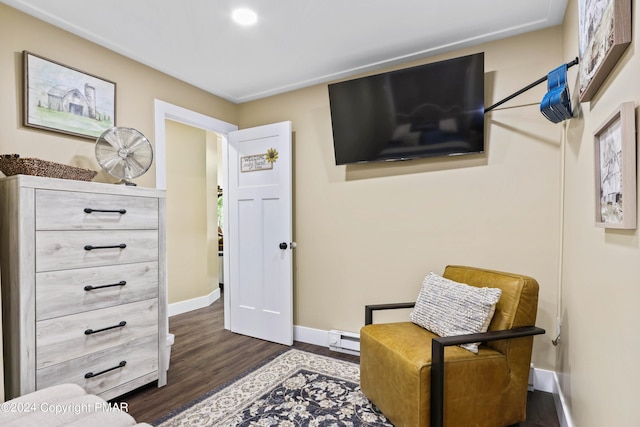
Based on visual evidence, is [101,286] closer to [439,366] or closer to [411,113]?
[439,366]

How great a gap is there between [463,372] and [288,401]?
1133 mm

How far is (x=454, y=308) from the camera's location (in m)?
1.95

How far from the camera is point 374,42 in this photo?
8.24 feet

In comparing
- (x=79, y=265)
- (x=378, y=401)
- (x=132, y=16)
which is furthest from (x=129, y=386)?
(x=132, y=16)

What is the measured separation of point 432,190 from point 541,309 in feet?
3.62

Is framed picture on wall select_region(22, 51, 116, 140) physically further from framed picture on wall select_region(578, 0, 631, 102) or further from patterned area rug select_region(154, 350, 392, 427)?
framed picture on wall select_region(578, 0, 631, 102)

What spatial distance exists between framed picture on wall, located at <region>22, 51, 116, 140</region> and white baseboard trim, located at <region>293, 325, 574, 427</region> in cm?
242

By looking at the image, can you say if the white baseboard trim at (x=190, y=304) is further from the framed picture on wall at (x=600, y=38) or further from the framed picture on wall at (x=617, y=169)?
the framed picture on wall at (x=600, y=38)

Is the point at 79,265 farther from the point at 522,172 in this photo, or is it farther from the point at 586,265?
the point at 522,172

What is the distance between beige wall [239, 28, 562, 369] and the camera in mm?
2291

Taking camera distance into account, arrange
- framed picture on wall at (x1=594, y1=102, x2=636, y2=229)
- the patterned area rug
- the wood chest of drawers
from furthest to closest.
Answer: the patterned area rug, the wood chest of drawers, framed picture on wall at (x1=594, y1=102, x2=636, y2=229)

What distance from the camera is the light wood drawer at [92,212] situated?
5.95 feet

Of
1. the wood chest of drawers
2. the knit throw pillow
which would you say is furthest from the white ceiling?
the knit throw pillow

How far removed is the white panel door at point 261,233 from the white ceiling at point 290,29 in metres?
0.73
